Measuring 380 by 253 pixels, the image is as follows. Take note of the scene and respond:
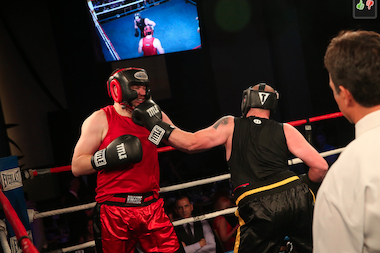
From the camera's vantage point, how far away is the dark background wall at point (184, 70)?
441 centimetres

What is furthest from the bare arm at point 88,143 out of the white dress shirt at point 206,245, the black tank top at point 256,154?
the white dress shirt at point 206,245

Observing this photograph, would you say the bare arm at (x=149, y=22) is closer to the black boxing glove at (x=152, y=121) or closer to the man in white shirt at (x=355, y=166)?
the black boxing glove at (x=152, y=121)

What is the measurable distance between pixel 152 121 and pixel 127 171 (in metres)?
0.30

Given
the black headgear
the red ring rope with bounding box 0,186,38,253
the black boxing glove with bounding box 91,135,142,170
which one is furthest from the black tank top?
the red ring rope with bounding box 0,186,38,253

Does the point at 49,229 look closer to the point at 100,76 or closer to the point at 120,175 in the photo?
the point at 100,76

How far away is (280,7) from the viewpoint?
5.32 metres

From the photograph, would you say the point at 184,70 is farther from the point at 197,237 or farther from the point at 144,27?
the point at 197,237

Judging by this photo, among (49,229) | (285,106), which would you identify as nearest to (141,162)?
(49,229)

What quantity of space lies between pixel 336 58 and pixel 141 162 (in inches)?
45.7

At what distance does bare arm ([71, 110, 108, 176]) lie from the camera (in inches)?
62.6

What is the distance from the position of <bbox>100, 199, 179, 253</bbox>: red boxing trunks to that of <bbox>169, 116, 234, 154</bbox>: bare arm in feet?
1.22

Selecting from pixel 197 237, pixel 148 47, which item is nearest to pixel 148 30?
pixel 148 47

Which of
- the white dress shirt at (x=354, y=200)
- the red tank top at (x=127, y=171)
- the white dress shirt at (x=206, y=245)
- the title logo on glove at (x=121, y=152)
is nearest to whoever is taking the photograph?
the white dress shirt at (x=354, y=200)

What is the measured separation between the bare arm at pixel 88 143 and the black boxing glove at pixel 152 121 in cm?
19
